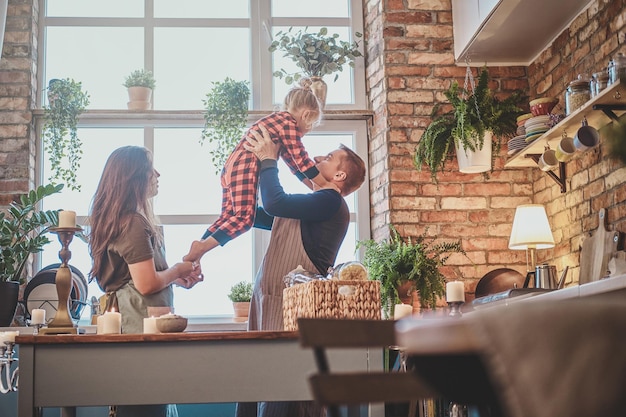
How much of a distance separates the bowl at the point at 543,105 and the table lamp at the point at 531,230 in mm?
509

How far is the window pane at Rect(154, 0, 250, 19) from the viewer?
18.8 ft

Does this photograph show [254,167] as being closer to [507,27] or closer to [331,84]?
[331,84]

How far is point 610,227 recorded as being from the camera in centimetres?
414

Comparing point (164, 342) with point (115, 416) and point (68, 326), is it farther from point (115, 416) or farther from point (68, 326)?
point (115, 416)

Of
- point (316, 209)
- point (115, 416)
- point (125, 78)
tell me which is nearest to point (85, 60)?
point (125, 78)

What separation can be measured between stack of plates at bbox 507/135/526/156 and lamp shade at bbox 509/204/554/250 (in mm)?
321

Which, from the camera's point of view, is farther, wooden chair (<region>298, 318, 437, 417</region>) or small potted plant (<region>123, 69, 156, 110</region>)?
small potted plant (<region>123, 69, 156, 110</region>)

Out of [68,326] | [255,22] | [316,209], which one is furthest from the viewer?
[255,22]

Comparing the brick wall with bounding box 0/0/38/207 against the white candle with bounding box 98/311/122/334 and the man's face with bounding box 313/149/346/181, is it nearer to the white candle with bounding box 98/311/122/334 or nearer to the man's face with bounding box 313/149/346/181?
the man's face with bounding box 313/149/346/181

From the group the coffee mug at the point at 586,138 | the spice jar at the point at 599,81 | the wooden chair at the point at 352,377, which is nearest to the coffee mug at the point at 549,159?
the coffee mug at the point at 586,138

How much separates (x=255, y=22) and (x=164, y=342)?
3482 millimetres

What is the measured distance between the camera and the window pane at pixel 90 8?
5664mm

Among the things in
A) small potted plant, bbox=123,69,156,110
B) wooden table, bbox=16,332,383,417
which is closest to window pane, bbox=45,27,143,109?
small potted plant, bbox=123,69,156,110

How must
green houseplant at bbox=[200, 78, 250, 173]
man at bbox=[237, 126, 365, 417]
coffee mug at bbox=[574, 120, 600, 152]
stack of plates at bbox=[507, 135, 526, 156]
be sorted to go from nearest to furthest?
coffee mug at bbox=[574, 120, 600, 152] → man at bbox=[237, 126, 365, 417] → stack of plates at bbox=[507, 135, 526, 156] → green houseplant at bbox=[200, 78, 250, 173]
